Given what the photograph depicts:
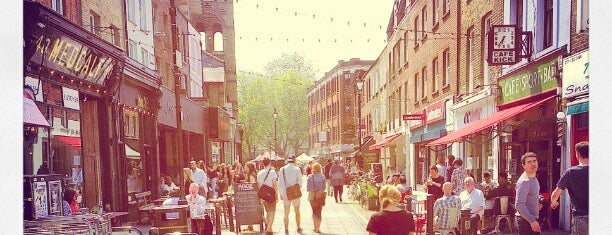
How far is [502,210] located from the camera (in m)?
5.02

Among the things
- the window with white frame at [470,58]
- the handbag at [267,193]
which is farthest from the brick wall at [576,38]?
the handbag at [267,193]

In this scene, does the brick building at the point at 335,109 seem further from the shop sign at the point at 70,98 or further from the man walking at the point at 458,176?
the shop sign at the point at 70,98

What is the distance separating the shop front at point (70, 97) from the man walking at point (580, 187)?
13.0 ft

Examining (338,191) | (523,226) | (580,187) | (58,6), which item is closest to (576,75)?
(580,187)

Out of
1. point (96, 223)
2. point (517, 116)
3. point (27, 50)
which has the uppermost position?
point (27, 50)

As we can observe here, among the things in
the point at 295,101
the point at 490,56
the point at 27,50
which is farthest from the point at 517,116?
the point at 27,50

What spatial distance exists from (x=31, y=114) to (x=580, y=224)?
4.05 meters

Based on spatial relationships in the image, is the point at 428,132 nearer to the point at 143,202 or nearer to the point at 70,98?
the point at 70,98

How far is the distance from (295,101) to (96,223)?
1985 mm

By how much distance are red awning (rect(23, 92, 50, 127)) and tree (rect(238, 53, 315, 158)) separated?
165cm

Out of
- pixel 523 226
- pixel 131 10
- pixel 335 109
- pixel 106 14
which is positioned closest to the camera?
pixel 523 226

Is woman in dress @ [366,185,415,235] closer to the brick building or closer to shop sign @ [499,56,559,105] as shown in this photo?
the brick building

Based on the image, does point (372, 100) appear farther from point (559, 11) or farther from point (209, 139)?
point (209, 139)
